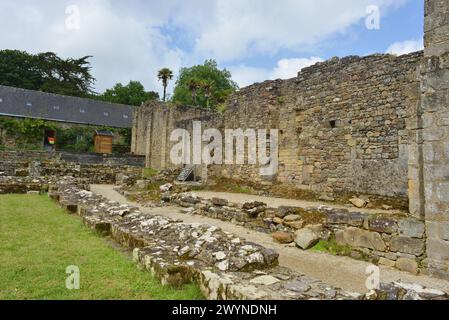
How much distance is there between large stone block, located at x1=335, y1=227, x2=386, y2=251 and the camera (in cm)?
555

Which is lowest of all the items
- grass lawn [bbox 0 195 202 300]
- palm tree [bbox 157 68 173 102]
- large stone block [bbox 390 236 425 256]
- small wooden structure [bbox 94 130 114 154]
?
grass lawn [bbox 0 195 202 300]

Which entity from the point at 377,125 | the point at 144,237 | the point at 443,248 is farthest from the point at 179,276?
the point at 377,125

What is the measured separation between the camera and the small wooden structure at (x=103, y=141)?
124 ft

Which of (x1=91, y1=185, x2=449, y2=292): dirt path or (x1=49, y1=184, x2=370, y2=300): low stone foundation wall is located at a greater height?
(x1=49, y1=184, x2=370, y2=300): low stone foundation wall

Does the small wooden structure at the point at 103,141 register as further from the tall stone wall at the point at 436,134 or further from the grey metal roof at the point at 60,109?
the tall stone wall at the point at 436,134

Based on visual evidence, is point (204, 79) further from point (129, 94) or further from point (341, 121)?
point (341, 121)

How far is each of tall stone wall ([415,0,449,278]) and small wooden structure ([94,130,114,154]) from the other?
36.9 metres

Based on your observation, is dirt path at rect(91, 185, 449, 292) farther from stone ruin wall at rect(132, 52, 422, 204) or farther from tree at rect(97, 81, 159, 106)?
tree at rect(97, 81, 159, 106)

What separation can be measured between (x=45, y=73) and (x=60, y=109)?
1693 centimetres

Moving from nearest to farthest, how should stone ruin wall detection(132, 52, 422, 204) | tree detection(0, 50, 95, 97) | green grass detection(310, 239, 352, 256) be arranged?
green grass detection(310, 239, 352, 256)
stone ruin wall detection(132, 52, 422, 204)
tree detection(0, 50, 95, 97)

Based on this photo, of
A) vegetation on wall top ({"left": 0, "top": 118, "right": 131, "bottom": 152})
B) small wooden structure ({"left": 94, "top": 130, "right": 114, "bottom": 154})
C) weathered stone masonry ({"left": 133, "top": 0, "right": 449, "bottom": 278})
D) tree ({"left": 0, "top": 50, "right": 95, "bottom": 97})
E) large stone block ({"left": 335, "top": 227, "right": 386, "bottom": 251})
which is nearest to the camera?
weathered stone masonry ({"left": 133, "top": 0, "right": 449, "bottom": 278})

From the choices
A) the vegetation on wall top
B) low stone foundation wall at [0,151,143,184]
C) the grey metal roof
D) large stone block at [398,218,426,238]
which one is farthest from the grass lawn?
the grey metal roof
